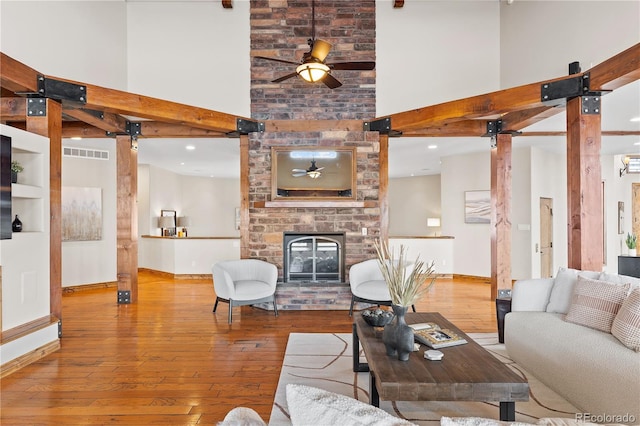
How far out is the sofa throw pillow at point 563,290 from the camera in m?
3.26

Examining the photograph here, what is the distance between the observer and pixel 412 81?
5707mm

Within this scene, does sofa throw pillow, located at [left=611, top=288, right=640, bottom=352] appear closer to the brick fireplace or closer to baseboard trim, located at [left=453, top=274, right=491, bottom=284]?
the brick fireplace

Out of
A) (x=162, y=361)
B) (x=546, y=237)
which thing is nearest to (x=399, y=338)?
(x=162, y=361)

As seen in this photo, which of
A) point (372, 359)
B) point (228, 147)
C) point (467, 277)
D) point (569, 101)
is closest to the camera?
point (372, 359)

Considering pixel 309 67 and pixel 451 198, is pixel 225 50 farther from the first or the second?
pixel 451 198

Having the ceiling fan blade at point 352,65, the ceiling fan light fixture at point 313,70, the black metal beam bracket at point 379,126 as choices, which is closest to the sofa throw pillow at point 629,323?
the ceiling fan blade at point 352,65

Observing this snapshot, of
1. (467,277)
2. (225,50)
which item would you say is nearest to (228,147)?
(225,50)

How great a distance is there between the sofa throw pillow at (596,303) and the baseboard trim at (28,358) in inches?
188

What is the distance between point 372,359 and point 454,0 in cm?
566

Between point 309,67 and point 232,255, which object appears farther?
point 232,255

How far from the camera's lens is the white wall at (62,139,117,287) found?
677 centimetres

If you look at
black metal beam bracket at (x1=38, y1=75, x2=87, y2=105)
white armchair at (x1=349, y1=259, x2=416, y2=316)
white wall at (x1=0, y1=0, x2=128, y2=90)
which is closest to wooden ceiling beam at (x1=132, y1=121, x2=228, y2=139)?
white wall at (x1=0, y1=0, x2=128, y2=90)

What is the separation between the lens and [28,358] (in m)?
3.37

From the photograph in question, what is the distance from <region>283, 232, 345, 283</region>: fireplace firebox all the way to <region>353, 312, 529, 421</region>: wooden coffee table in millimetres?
3347
